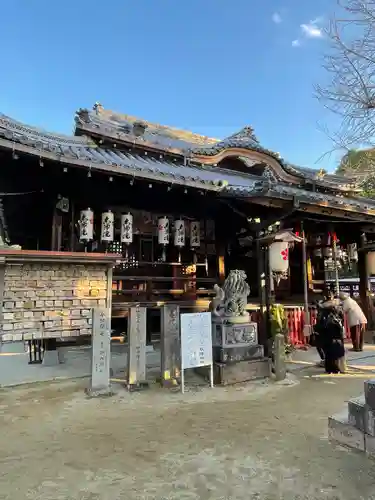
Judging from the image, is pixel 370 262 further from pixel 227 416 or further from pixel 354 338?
pixel 227 416

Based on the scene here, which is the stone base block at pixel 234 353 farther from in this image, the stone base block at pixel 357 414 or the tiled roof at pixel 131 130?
the tiled roof at pixel 131 130

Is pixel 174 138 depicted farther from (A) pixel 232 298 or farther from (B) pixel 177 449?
(B) pixel 177 449

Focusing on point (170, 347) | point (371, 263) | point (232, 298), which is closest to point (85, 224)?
point (170, 347)

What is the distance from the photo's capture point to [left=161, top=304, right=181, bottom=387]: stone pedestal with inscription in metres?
6.31

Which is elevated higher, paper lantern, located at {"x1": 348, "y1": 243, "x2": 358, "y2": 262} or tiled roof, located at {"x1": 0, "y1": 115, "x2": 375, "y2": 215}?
tiled roof, located at {"x1": 0, "y1": 115, "x2": 375, "y2": 215}

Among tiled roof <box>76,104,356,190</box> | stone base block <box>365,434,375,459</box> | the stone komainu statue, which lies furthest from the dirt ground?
tiled roof <box>76,104,356,190</box>

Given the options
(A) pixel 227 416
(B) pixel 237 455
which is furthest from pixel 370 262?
(B) pixel 237 455

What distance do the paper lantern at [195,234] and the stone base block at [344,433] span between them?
617 cm

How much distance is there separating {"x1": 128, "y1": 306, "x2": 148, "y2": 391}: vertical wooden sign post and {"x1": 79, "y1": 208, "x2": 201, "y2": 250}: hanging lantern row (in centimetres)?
276

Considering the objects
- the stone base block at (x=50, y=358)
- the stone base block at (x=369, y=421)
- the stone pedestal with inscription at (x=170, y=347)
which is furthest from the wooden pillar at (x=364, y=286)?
the stone base block at (x=50, y=358)

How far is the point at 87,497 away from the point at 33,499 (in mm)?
433

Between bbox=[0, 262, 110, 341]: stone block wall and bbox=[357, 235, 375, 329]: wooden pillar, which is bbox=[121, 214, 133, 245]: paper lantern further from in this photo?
bbox=[357, 235, 375, 329]: wooden pillar

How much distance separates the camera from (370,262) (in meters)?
12.7

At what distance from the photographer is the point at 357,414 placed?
364 cm
